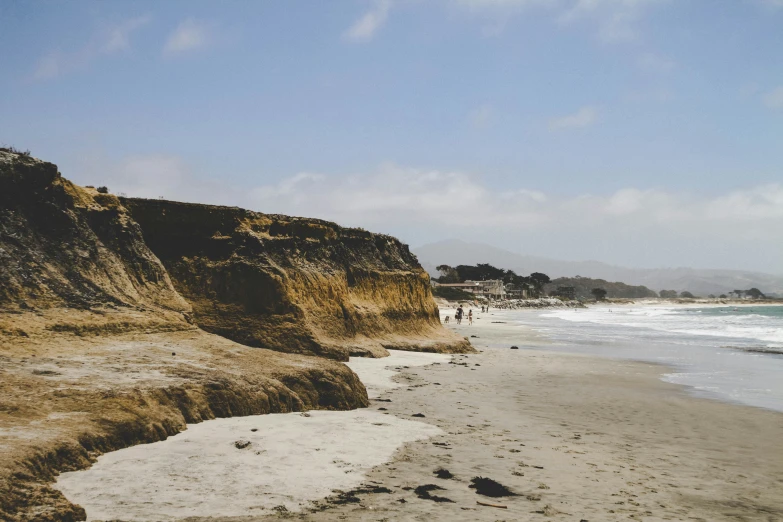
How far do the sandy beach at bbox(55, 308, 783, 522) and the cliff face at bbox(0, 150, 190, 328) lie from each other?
4650 mm

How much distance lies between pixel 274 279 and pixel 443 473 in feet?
32.6

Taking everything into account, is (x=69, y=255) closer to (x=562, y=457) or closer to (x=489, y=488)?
(x=489, y=488)

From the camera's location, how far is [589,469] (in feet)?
25.0

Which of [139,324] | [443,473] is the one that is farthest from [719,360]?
[139,324]

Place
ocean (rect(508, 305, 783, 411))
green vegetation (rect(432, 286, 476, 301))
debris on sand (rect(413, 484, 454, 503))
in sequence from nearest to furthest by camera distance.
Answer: debris on sand (rect(413, 484, 454, 503)) → ocean (rect(508, 305, 783, 411)) → green vegetation (rect(432, 286, 476, 301))

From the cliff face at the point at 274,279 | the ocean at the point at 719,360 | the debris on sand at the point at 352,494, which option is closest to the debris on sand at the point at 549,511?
the debris on sand at the point at 352,494

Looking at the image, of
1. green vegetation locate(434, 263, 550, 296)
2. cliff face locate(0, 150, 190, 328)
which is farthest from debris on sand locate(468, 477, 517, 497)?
green vegetation locate(434, 263, 550, 296)

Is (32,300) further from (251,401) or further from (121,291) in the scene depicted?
(251,401)

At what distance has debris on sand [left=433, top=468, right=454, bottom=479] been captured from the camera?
6922mm

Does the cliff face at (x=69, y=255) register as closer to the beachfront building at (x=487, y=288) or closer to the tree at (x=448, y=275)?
the beachfront building at (x=487, y=288)

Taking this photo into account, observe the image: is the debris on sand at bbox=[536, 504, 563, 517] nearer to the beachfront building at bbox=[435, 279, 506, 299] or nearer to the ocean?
the ocean

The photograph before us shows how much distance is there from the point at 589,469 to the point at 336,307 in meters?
12.5

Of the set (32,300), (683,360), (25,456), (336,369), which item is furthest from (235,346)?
(683,360)

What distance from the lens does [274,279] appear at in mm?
15984
